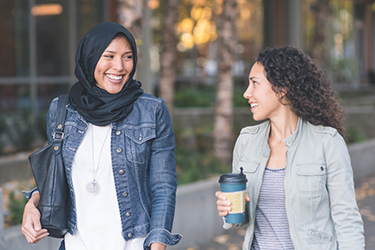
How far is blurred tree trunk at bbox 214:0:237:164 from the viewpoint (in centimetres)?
841

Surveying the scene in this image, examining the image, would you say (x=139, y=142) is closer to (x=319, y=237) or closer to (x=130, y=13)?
(x=319, y=237)

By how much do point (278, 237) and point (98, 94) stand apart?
1.11m

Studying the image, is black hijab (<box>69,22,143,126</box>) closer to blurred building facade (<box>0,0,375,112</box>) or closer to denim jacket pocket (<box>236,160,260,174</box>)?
denim jacket pocket (<box>236,160,260,174</box>)

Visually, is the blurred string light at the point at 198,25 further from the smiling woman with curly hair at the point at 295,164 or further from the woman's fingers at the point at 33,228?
the woman's fingers at the point at 33,228

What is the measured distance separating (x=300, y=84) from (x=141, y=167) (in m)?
0.91

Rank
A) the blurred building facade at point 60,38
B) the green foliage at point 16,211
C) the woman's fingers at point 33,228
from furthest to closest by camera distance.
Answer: the blurred building facade at point 60,38 < the green foliage at point 16,211 < the woman's fingers at point 33,228

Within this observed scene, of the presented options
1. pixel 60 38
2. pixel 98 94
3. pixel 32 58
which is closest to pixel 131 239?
pixel 98 94

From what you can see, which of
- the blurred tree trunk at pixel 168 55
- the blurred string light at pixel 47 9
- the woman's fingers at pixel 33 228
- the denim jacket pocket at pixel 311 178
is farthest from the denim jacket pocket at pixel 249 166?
the blurred string light at pixel 47 9

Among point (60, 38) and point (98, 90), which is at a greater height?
point (60, 38)

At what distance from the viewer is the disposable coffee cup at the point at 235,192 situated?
231cm

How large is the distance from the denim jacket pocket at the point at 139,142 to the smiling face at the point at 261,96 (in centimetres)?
53

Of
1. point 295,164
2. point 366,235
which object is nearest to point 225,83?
point 366,235

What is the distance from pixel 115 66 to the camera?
7.65 feet

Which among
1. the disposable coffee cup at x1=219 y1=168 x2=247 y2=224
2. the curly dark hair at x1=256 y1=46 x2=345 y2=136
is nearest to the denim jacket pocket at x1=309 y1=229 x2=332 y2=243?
the disposable coffee cup at x1=219 y1=168 x2=247 y2=224
